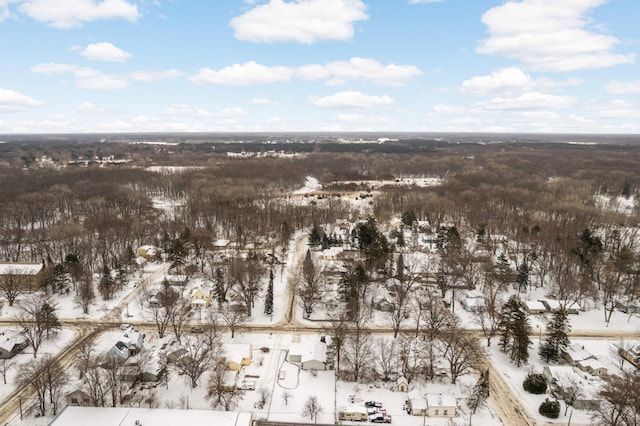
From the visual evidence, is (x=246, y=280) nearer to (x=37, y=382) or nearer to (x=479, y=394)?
(x=37, y=382)

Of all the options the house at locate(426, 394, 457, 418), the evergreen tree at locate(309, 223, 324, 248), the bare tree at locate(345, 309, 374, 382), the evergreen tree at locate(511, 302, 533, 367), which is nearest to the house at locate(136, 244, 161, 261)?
the evergreen tree at locate(309, 223, 324, 248)

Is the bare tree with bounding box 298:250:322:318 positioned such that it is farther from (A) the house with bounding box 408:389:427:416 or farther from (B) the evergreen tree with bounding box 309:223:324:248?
(A) the house with bounding box 408:389:427:416

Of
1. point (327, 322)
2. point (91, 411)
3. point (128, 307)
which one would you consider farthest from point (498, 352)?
point (128, 307)

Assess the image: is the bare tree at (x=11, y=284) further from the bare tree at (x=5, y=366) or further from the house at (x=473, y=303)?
the house at (x=473, y=303)

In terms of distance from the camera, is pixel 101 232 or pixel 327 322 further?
pixel 101 232

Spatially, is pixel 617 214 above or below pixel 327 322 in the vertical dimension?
above

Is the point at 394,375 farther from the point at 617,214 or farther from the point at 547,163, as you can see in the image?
the point at 547,163

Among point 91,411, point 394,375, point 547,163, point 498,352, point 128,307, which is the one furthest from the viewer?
point 547,163

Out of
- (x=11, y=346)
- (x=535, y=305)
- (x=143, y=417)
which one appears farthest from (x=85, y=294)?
(x=535, y=305)
